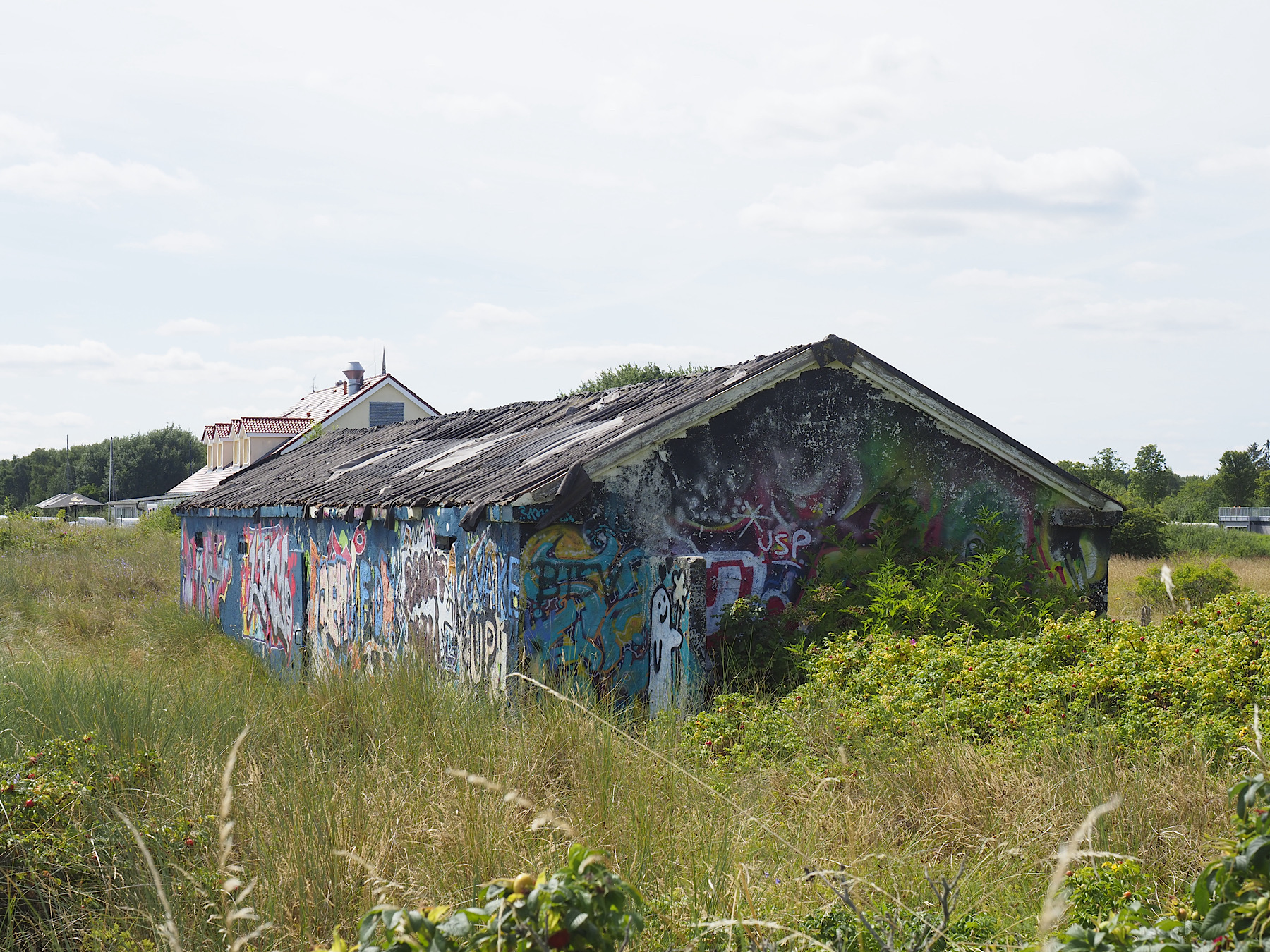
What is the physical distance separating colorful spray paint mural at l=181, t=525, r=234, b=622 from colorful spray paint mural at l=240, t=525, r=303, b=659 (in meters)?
1.17

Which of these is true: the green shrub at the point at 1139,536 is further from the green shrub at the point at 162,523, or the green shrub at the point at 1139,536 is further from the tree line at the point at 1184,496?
the green shrub at the point at 162,523

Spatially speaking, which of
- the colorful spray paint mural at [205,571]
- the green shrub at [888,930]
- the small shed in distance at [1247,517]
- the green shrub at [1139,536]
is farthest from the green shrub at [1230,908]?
the small shed in distance at [1247,517]

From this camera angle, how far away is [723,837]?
399cm

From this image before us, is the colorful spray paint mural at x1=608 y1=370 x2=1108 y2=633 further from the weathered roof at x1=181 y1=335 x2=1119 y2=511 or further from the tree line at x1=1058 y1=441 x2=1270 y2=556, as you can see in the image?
the tree line at x1=1058 y1=441 x2=1270 y2=556

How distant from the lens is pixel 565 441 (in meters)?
10.8

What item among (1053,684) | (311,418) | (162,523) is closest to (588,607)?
(1053,684)

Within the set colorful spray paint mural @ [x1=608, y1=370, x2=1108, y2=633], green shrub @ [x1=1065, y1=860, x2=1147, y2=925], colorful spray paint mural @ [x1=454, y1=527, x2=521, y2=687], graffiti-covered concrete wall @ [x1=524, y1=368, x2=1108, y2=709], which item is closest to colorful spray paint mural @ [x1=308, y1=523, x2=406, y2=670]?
colorful spray paint mural @ [x1=454, y1=527, x2=521, y2=687]

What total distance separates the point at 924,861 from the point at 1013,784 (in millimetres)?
929

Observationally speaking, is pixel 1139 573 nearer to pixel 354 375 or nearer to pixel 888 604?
pixel 888 604

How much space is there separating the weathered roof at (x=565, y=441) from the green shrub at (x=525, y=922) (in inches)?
253

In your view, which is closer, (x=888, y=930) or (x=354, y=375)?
(x=888, y=930)

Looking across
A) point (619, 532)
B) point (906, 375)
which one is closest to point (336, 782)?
point (619, 532)

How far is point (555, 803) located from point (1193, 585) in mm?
17183

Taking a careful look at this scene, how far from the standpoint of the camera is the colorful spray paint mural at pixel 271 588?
14023 millimetres
